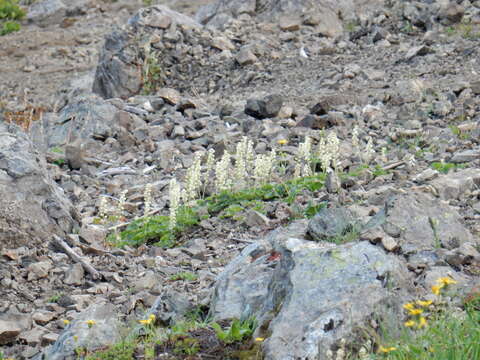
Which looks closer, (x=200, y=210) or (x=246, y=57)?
(x=200, y=210)

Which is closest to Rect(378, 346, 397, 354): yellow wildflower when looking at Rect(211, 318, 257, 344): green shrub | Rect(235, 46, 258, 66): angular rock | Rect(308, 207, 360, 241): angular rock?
Rect(211, 318, 257, 344): green shrub

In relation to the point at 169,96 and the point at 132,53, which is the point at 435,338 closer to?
the point at 169,96

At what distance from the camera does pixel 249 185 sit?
9852 millimetres

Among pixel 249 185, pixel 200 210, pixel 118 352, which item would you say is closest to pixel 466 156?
pixel 249 185

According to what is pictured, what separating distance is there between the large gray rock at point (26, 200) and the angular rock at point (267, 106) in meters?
4.94

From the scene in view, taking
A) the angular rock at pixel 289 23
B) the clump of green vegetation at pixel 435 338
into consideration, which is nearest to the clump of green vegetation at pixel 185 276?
the clump of green vegetation at pixel 435 338

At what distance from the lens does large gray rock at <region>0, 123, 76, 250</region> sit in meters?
8.41

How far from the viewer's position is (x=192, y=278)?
24.1ft

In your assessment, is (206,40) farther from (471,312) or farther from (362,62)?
(471,312)

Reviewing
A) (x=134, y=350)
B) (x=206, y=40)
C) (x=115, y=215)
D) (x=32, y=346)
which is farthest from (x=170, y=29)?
(x=134, y=350)

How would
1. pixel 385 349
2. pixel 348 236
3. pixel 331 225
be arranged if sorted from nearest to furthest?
pixel 385 349 < pixel 348 236 < pixel 331 225

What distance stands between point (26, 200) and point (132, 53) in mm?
8625

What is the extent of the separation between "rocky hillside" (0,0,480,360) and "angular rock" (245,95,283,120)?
2 cm

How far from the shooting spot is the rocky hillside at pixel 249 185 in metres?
5.02
